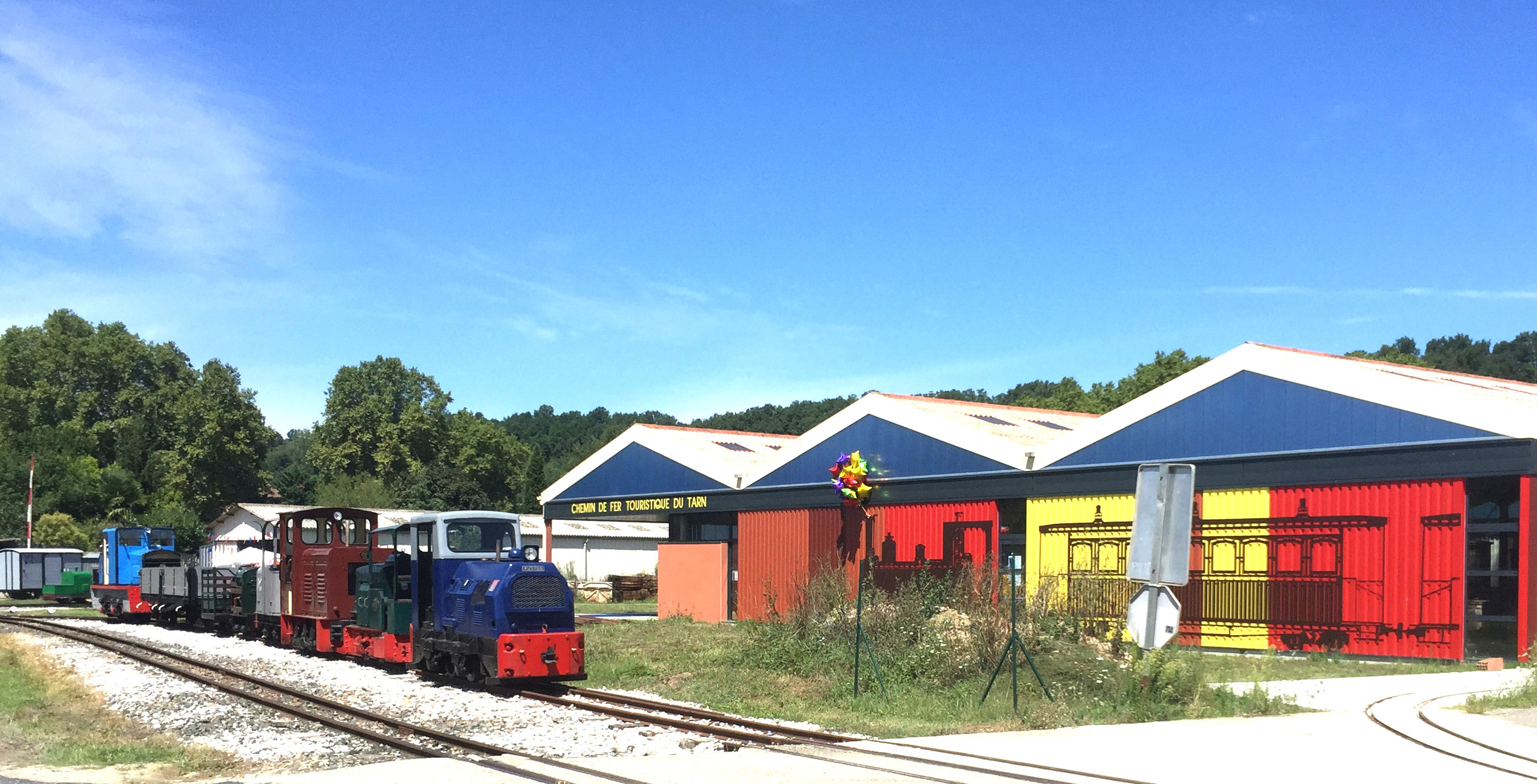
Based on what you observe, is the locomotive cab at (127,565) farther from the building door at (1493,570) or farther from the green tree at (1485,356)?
the green tree at (1485,356)

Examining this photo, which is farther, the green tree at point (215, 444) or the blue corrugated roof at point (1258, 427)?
the green tree at point (215, 444)

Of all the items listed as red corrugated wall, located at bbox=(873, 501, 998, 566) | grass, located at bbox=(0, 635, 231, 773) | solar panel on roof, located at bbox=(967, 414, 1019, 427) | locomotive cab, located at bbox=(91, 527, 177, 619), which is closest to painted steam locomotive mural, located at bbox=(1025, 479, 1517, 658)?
red corrugated wall, located at bbox=(873, 501, 998, 566)

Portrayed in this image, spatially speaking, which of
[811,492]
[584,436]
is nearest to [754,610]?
[811,492]

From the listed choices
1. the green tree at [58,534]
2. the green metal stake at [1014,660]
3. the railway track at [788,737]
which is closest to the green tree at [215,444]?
the green tree at [58,534]

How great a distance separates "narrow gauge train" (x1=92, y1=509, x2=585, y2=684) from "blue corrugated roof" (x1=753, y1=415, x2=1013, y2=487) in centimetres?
1253

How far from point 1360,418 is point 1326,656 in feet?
14.6

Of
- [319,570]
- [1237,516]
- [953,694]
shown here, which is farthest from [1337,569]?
[319,570]

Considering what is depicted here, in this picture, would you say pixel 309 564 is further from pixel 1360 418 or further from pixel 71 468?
pixel 71 468

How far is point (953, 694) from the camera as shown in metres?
15.9

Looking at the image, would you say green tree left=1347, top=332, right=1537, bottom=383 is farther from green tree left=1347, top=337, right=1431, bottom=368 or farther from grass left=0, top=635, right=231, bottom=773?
grass left=0, top=635, right=231, bottom=773

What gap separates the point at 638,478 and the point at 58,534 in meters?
41.1

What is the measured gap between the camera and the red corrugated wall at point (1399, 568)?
21.3 metres

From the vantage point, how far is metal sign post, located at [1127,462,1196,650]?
11172 mm

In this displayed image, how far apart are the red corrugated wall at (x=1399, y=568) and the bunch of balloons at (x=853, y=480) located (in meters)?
11.1
